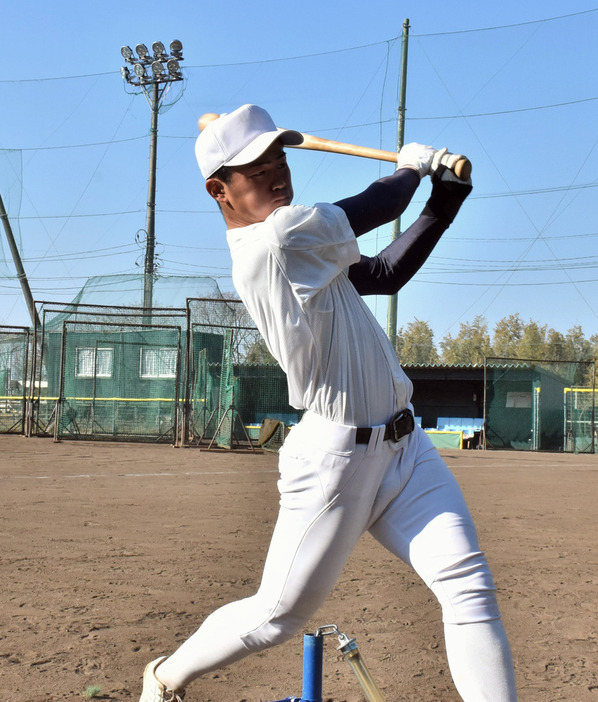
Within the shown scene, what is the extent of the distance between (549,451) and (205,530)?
50.7 ft

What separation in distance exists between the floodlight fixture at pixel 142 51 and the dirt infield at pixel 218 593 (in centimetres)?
2444

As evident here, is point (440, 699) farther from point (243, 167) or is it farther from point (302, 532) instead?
point (243, 167)

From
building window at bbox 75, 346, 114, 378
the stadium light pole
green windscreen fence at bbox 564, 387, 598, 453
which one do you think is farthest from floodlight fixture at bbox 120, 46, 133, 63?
green windscreen fence at bbox 564, 387, 598, 453

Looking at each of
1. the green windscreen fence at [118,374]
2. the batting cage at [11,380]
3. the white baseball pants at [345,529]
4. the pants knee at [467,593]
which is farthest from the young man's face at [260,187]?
the batting cage at [11,380]

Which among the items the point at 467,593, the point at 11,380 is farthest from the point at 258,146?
the point at 11,380

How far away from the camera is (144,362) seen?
17828 millimetres

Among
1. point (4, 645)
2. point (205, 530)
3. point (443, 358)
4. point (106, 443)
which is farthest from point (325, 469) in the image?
point (443, 358)

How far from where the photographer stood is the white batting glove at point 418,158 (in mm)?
2592

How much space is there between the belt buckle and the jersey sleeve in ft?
1.41

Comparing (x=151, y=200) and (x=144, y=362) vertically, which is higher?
(x=151, y=200)

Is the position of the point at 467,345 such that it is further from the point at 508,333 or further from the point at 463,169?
the point at 463,169

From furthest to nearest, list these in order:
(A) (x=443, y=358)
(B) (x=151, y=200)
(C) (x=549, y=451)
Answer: (A) (x=443, y=358) → (B) (x=151, y=200) → (C) (x=549, y=451)

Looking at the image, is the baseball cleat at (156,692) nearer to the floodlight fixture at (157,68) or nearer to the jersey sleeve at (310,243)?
the jersey sleeve at (310,243)

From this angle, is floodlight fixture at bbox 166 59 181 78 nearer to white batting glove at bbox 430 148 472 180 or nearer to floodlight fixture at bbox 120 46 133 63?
floodlight fixture at bbox 120 46 133 63
